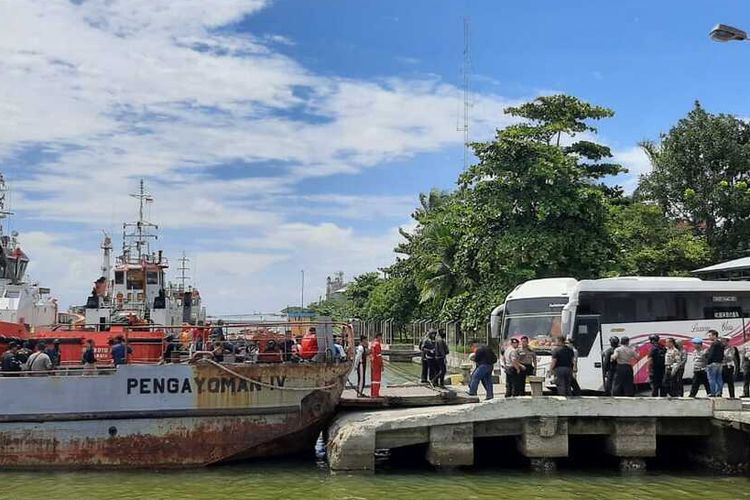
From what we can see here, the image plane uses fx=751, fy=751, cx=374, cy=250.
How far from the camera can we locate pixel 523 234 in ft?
91.0

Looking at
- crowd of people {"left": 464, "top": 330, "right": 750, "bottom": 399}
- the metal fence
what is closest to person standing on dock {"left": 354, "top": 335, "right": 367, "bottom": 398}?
crowd of people {"left": 464, "top": 330, "right": 750, "bottom": 399}

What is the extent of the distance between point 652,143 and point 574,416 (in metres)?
30.6

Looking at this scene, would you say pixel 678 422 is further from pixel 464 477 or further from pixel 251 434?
pixel 251 434

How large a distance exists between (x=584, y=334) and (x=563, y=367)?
6.85ft

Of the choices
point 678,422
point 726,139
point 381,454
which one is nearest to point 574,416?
point 678,422

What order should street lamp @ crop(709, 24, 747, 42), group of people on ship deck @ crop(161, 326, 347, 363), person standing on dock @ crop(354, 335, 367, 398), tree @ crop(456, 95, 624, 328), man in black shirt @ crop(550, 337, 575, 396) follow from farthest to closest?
tree @ crop(456, 95, 624, 328), person standing on dock @ crop(354, 335, 367, 398), group of people on ship deck @ crop(161, 326, 347, 363), man in black shirt @ crop(550, 337, 575, 396), street lamp @ crop(709, 24, 747, 42)

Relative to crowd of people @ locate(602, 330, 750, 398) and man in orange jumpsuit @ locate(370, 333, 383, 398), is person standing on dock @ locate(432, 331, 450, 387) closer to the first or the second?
man in orange jumpsuit @ locate(370, 333, 383, 398)

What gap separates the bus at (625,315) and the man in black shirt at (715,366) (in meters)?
1.75

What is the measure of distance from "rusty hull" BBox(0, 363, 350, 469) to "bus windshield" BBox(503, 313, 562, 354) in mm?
5537

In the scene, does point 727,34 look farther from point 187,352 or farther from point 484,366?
point 187,352

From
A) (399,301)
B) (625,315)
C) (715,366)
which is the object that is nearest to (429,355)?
(625,315)

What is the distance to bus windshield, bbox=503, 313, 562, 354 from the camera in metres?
18.0

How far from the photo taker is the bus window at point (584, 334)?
17.3m

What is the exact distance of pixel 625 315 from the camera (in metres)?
17.6
